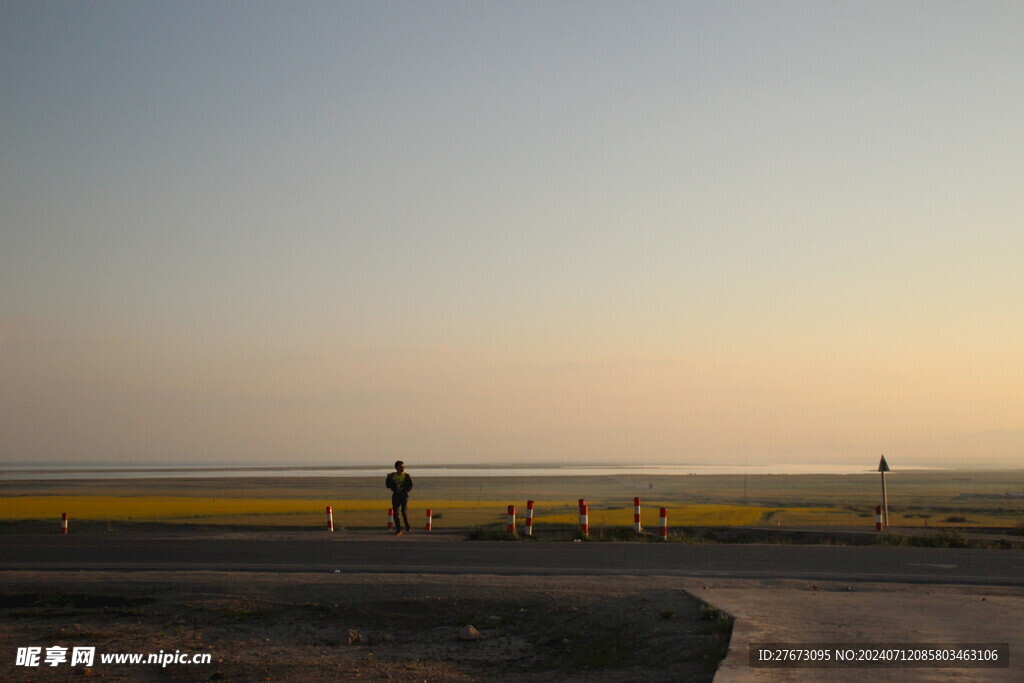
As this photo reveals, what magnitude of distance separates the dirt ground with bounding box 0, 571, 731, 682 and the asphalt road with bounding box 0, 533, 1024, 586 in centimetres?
188

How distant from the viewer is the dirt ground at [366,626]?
9164mm

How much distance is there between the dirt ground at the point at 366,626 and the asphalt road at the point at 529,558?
1.88 m

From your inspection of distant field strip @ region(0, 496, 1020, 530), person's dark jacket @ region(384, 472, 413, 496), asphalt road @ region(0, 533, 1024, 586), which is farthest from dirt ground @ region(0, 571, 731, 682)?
distant field strip @ region(0, 496, 1020, 530)

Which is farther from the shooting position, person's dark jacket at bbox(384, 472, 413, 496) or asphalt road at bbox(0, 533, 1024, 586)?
person's dark jacket at bbox(384, 472, 413, 496)

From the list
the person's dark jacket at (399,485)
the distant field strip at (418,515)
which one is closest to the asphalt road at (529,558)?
the person's dark jacket at (399,485)

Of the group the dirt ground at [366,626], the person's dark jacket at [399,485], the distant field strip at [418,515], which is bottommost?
the distant field strip at [418,515]

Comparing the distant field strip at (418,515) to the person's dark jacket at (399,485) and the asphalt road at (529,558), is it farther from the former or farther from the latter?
the asphalt road at (529,558)

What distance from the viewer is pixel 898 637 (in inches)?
337

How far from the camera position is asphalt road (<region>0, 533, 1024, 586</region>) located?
49.4 ft

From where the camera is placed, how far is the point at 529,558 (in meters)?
17.2

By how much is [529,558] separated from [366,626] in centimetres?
625

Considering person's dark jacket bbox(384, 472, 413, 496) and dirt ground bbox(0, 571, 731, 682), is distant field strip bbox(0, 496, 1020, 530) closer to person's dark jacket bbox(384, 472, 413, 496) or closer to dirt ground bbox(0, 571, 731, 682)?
person's dark jacket bbox(384, 472, 413, 496)

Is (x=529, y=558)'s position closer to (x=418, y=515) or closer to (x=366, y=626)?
(x=366, y=626)

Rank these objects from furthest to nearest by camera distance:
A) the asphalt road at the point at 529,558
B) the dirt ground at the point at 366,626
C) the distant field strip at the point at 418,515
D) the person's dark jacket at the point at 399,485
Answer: the distant field strip at the point at 418,515, the person's dark jacket at the point at 399,485, the asphalt road at the point at 529,558, the dirt ground at the point at 366,626
